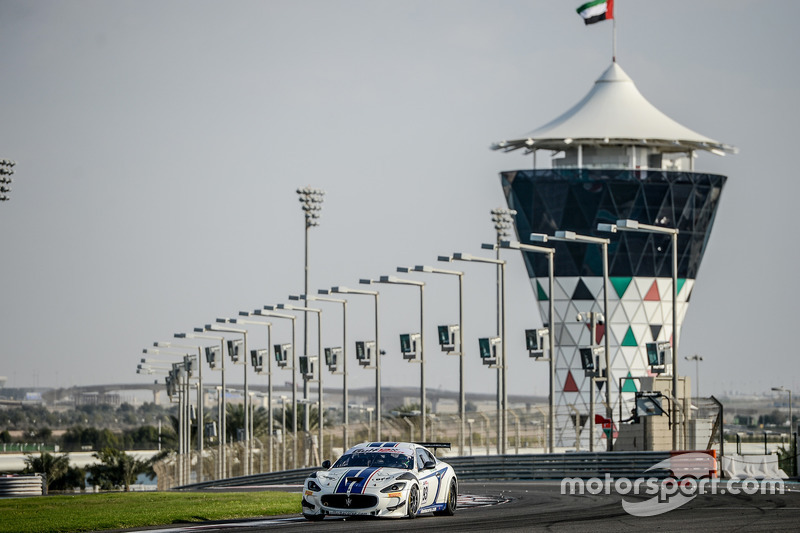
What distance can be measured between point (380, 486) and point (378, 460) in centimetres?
137

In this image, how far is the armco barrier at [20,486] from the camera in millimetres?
48531

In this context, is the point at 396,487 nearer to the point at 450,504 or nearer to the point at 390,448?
the point at 390,448

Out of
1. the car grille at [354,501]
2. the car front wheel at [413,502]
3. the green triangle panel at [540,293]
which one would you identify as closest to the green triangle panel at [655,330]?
the green triangle panel at [540,293]

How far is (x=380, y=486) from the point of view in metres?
22.7

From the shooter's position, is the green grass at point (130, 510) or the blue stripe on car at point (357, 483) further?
the green grass at point (130, 510)

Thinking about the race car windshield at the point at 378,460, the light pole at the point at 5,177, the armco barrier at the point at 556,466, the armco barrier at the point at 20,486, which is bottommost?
the armco barrier at the point at 20,486

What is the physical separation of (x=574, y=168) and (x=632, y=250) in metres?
7.65

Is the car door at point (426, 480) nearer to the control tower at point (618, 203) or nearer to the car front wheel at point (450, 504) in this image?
the car front wheel at point (450, 504)

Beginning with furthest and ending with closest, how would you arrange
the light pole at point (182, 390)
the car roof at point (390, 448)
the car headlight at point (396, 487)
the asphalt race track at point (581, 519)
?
the light pole at point (182, 390) → the car roof at point (390, 448) → the car headlight at point (396, 487) → the asphalt race track at point (581, 519)

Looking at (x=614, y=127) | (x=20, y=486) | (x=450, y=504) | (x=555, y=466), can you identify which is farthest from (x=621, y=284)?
(x=450, y=504)

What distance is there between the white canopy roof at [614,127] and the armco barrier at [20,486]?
5699cm

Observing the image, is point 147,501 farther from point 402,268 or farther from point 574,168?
point 574,168

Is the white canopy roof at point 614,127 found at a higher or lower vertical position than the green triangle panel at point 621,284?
higher

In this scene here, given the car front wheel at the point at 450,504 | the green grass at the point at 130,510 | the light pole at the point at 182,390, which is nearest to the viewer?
the green grass at the point at 130,510
